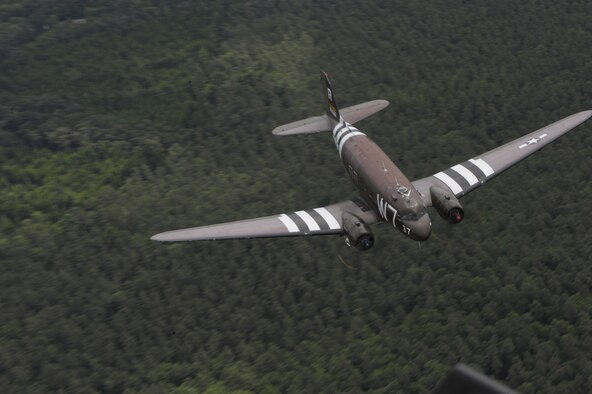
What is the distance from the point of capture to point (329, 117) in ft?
190

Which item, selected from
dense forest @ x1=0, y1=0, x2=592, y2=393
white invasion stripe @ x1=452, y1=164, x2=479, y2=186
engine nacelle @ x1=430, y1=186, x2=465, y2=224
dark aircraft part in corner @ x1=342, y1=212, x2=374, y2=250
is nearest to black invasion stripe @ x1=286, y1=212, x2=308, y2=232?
dark aircraft part in corner @ x1=342, y1=212, x2=374, y2=250

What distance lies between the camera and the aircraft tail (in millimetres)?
56500

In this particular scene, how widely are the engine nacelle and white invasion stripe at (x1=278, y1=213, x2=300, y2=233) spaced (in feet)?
26.5

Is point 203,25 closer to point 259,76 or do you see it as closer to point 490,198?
point 259,76

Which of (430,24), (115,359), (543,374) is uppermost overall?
(430,24)

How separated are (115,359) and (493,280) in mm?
28816

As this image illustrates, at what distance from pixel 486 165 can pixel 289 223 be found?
1338 cm

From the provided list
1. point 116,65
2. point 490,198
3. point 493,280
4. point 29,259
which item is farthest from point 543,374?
point 116,65

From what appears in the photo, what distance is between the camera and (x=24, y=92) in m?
101

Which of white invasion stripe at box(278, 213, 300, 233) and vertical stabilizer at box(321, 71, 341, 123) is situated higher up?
vertical stabilizer at box(321, 71, 341, 123)

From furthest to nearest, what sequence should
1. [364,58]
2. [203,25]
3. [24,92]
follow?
[203,25]
[24,92]
[364,58]

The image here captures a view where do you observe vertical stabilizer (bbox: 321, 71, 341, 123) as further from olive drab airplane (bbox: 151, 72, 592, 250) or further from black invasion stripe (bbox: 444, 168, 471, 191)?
black invasion stripe (bbox: 444, 168, 471, 191)

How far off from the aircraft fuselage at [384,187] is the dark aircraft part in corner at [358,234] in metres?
1.56

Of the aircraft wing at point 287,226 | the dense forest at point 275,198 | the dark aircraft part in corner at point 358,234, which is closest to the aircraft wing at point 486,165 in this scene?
the dense forest at point 275,198
